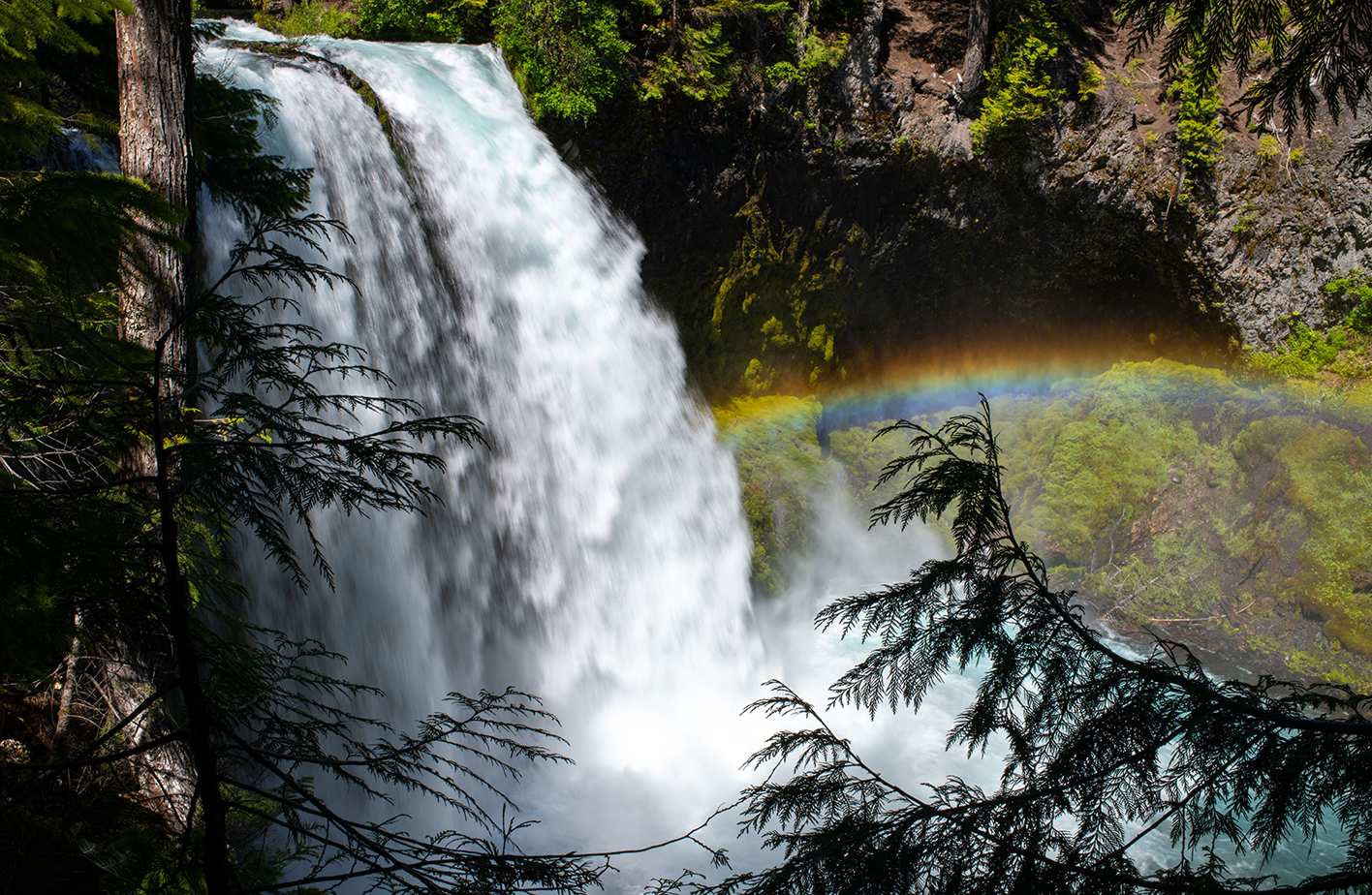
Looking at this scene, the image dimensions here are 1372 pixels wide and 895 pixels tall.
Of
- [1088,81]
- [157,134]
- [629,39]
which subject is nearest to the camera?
[157,134]

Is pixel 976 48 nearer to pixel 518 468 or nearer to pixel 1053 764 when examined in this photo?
pixel 518 468

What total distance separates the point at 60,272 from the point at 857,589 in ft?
35.0

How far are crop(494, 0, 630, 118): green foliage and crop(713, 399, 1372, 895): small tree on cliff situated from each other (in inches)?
295

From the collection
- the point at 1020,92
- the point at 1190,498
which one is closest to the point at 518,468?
the point at 1020,92

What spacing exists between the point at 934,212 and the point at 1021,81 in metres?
2.08

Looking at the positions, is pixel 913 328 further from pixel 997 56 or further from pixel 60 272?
pixel 60 272

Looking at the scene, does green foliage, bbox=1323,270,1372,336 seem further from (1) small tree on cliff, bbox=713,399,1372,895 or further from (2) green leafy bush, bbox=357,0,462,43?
(2) green leafy bush, bbox=357,0,462,43

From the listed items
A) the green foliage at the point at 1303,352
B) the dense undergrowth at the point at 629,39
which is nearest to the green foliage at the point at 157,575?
the dense undergrowth at the point at 629,39

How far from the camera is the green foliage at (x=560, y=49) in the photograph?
822cm

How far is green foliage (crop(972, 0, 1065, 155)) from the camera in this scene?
10.5 meters

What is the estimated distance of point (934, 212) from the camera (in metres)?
11.3

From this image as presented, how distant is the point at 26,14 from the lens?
9.98 feet

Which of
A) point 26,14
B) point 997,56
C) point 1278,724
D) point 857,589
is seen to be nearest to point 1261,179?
point 997,56

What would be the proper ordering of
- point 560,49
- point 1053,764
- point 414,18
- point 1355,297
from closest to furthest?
point 1053,764
point 560,49
point 414,18
point 1355,297
